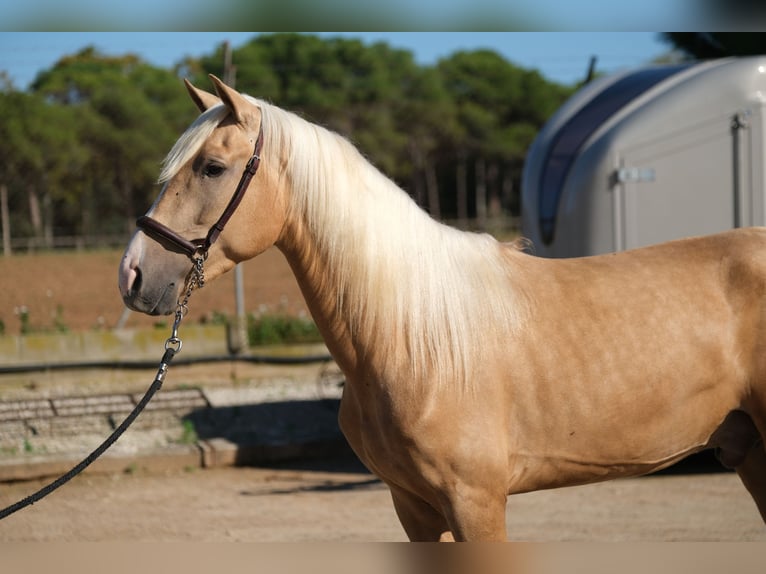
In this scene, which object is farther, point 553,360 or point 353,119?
point 353,119

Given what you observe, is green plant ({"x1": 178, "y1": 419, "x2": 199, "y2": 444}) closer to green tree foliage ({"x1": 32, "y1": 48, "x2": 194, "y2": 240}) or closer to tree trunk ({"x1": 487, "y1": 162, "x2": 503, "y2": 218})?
green tree foliage ({"x1": 32, "y1": 48, "x2": 194, "y2": 240})

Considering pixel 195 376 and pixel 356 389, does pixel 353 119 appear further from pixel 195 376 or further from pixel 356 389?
pixel 356 389

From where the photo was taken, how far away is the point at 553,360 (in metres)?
2.54

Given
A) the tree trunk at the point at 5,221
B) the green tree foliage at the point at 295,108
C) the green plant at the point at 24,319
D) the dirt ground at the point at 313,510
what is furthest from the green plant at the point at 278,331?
the green tree foliage at the point at 295,108

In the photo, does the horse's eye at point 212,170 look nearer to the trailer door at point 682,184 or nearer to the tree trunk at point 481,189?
the trailer door at point 682,184

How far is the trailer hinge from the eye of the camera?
19.8 ft

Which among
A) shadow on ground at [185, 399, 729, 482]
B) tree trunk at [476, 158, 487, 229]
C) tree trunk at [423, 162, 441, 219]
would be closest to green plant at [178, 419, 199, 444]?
shadow on ground at [185, 399, 729, 482]

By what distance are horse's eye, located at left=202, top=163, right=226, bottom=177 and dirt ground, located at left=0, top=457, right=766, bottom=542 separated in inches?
126

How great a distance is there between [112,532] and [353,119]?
35.8 meters

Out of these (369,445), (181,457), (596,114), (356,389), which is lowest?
(181,457)

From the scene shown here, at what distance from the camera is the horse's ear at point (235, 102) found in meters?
2.34

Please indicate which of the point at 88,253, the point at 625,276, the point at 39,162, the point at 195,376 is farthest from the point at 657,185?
the point at 39,162

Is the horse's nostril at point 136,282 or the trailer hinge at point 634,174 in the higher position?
the trailer hinge at point 634,174

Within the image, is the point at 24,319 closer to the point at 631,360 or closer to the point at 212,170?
the point at 212,170
